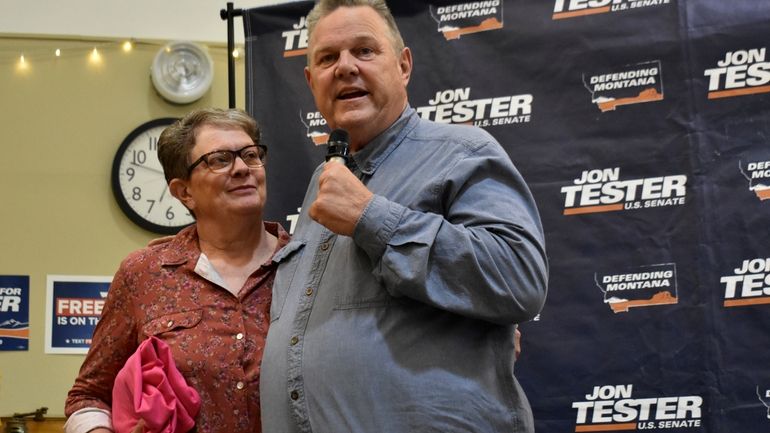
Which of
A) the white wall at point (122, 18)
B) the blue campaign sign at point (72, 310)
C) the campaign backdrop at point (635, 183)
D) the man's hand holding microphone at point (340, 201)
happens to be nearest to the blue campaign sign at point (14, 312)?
the blue campaign sign at point (72, 310)

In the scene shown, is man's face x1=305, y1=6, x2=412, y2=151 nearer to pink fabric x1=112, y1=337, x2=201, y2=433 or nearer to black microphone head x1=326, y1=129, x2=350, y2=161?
black microphone head x1=326, y1=129, x2=350, y2=161

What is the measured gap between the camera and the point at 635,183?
2.98 metres

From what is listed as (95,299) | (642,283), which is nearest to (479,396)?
(642,283)

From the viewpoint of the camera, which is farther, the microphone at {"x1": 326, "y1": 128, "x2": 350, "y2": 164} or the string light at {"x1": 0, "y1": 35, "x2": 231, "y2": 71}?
the string light at {"x1": 0, "y1": 35, "x2": 231, "y2": 71}

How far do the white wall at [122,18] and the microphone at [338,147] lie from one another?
354 cm

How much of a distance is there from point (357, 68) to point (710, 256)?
5.23 feet

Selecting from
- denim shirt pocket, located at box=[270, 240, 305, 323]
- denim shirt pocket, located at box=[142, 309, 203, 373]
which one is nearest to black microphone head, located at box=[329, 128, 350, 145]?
denim shirt pocket, located at box=[270, 240, 305, 323]

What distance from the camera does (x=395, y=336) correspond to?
1.60 metres

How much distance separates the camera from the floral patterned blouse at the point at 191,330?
197 centimetres

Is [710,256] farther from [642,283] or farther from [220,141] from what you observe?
[220,141]

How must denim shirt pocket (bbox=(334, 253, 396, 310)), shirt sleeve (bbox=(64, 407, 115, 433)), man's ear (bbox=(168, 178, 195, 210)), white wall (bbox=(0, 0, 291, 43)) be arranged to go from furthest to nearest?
white wall (bbox=(0, 0, 291, 43)) → man's ear (bbox=(168, 178, 195, 210)) → shirt sleeve (bbox=(64, 407, 115, 433)) → denim shirt pocket (bbox=(334, 253, 396, 310))

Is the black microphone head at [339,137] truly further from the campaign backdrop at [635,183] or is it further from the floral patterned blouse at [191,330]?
the campaign backdrop at [635,183]

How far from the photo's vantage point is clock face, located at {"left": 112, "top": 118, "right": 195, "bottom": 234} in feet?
16.0

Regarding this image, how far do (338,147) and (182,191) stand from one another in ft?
2.33
